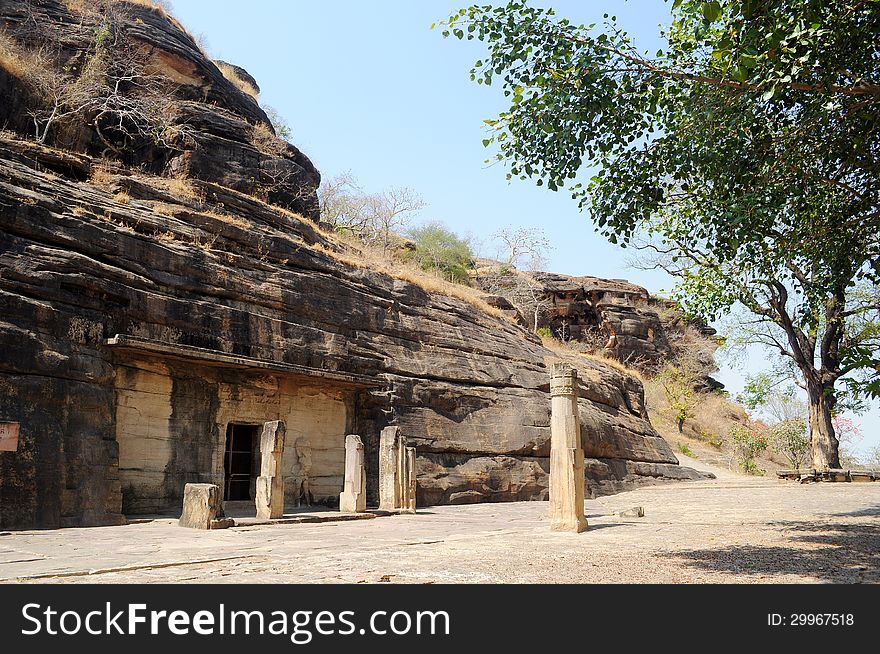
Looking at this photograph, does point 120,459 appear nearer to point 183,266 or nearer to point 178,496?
point 178,496

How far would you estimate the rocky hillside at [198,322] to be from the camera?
11.9 m

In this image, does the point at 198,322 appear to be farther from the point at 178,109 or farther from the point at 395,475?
the point at 178,109

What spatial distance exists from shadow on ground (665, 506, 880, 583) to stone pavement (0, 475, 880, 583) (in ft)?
0.05

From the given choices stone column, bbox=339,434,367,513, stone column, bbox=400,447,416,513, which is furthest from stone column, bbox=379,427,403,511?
stone column, bbox=339,434,367,513

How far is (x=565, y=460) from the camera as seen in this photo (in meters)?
11.0

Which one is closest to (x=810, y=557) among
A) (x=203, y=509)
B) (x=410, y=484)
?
(x=203, y=509)

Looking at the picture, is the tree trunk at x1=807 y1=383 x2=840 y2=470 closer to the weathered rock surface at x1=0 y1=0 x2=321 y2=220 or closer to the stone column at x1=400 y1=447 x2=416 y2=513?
the stone column at x1=400 y1=447 x2=416 y2=513

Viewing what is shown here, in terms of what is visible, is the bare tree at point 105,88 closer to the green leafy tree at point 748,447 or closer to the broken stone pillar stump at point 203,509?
the broken stone pillar stump at point 203,509

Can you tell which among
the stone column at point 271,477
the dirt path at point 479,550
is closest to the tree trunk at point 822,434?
the dirt path at point 479,550

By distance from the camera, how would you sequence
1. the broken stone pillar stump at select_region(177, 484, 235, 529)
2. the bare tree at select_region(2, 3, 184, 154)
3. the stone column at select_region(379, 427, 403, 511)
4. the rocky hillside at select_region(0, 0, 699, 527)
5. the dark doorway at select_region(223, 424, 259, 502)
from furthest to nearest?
1. the bare tree at select_region(2, 3, 184, 154)
2. the dark doorway at select_region(223, 424, 259, 502)
3. the stone column at select_region(379, 427, 403, 511)
4. the rocky hillside at select_region(0, 0, 699, 527)
5. the broken stone pillar stump at select_region(177, 484, 235, 529)

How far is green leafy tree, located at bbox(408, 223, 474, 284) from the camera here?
138 ft

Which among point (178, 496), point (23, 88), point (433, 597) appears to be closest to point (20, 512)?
point (178, 496)

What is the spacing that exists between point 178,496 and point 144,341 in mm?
3283

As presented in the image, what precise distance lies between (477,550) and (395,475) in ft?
24.6
